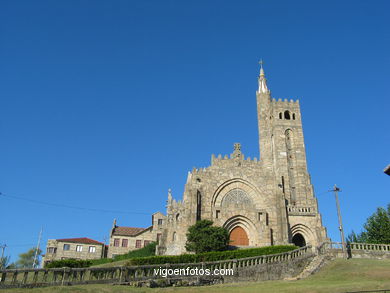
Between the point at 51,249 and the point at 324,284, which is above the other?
the point at 51,249

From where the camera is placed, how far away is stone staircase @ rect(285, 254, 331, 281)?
2470 cm

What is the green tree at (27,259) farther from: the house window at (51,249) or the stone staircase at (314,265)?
the stone staircase at (314,265)

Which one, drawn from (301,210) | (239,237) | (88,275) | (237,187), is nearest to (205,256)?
(88,275)

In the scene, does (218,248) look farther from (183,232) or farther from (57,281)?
(57,281)

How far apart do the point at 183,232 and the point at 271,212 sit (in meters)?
10.7

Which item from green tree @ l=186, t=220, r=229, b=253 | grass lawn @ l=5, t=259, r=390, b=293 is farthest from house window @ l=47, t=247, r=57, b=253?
grass lawn @ l=5, t=259, r=390, b=293

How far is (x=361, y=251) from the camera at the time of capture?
30.5 m

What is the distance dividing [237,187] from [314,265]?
1687 cm

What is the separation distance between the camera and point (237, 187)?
42531mm

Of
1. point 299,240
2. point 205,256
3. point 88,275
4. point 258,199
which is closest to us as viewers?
point 88,275

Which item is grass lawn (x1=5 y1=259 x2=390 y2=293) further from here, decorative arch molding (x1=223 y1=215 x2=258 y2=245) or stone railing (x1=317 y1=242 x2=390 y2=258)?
decorative arch molding (x1=223 y1=215 x2=258 y2=245)

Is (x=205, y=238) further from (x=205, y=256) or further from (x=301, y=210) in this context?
(x=301, y=210)

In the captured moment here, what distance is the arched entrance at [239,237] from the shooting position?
Result: 39312 mm

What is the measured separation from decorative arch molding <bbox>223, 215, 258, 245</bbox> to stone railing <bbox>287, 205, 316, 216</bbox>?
17.8 ft
